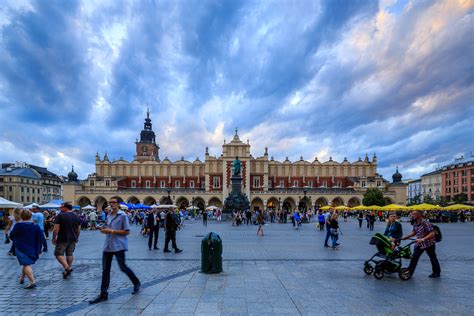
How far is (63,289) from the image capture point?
7.24 meters

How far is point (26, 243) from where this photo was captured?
7426 mm

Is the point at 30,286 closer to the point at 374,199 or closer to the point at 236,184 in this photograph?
the point at 236,184

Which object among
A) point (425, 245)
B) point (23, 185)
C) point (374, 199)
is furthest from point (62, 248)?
point (23, 185)

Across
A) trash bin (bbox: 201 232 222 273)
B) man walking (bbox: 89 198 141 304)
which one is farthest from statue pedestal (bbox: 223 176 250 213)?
man walking (bbox: 89 198 141 304)

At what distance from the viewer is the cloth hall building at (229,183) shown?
2773 inches

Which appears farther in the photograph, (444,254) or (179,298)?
(444,254)

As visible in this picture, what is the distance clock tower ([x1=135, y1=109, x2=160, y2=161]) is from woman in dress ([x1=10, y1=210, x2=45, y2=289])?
3388 inches

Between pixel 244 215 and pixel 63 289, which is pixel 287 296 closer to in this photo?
pixel 63 289

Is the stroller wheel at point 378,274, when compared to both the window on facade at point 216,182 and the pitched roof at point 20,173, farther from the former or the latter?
the pitched roof at point 20,173

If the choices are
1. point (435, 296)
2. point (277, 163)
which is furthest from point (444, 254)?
point (277, 163)

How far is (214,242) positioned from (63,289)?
133 inches

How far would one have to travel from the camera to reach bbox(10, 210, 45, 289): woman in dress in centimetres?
730

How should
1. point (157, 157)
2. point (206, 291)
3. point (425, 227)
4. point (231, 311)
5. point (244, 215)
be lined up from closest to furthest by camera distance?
point (231, 311)
point (206, 291)
point (425, 227)
point (244, 215)
point (157, 157)

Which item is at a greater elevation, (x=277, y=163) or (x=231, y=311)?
(x=277, y=163)
